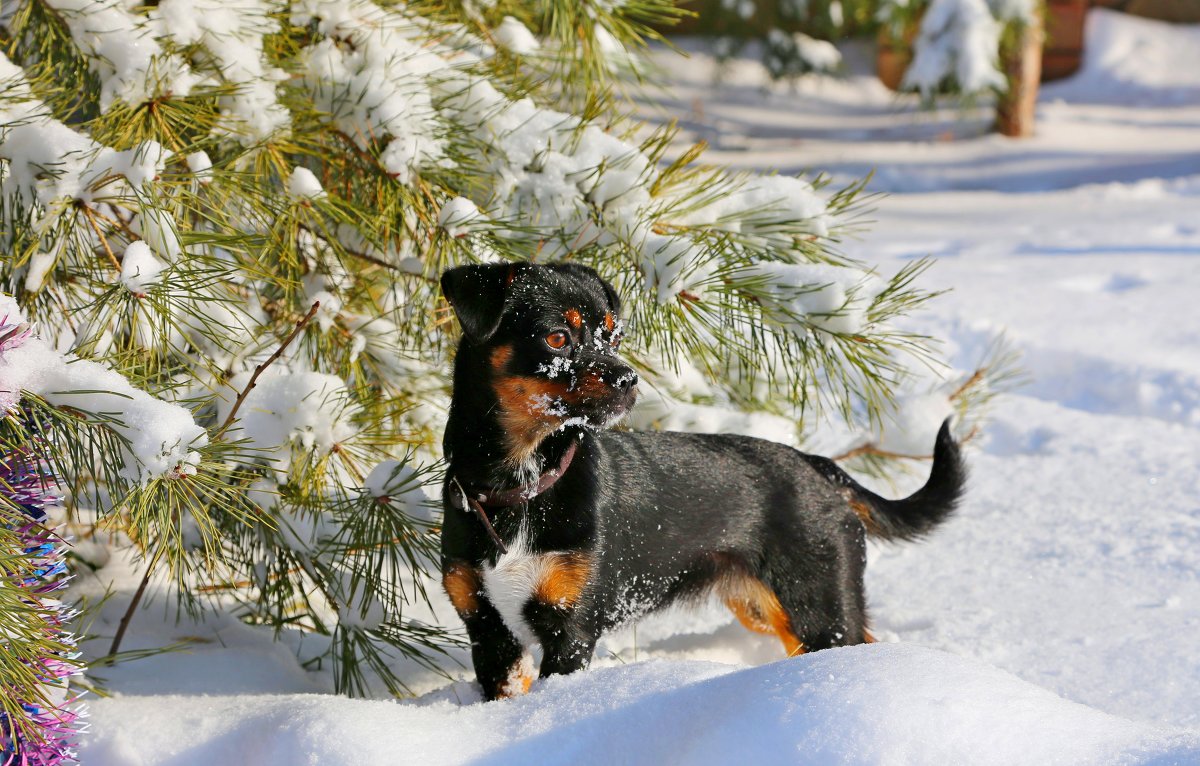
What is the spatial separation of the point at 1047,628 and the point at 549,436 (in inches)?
57.6

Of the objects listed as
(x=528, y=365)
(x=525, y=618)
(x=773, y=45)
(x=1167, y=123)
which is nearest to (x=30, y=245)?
(x=528, y=365)

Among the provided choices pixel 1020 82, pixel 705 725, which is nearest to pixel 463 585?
pixel 705 725

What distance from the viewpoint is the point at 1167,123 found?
529 inches

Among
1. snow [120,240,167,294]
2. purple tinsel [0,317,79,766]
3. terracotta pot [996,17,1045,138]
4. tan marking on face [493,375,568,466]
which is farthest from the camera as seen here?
terracotta pot [996,17,1045,138]

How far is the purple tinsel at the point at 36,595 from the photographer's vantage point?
1946 millimetres

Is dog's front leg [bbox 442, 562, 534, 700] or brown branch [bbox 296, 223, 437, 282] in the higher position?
brown branch [bbox 296, 223, 437, 282]

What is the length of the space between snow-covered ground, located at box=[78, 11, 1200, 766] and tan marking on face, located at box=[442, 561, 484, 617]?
0.23 m

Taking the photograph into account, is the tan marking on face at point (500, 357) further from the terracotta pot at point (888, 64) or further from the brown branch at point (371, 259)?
the terracotta pot at point (888, 64)

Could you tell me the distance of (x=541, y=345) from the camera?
2.33 meters

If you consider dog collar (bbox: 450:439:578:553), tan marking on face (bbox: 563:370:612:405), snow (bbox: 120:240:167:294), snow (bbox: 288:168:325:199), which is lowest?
dog collar (bbox: 450:439:578:553)

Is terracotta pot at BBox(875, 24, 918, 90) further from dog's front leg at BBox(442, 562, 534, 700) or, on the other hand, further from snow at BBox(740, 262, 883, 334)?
dog's front leg at BBox(442, 562, 534, 700)

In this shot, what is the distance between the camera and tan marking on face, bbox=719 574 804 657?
2.73 m

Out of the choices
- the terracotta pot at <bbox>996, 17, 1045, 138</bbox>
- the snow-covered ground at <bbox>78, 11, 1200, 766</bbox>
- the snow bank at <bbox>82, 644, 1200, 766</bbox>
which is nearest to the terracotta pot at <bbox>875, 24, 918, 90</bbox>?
the terracotta pot at <bbox>996, 17, 1045, 138</bbox>

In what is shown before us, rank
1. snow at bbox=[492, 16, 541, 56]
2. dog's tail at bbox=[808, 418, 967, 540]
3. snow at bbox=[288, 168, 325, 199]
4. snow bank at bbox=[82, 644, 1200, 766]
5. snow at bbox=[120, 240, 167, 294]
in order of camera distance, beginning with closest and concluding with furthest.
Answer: snow bank at bbox=[82, 644, 1200, 766] < snow at bbox=[120, 240, 167, 294] < snow at bbox=[288, 168, 325, 199] < dog's tail at bbox=[808, 418, 967, 540] < snow at bbox=[492, 16, 541, 56]
